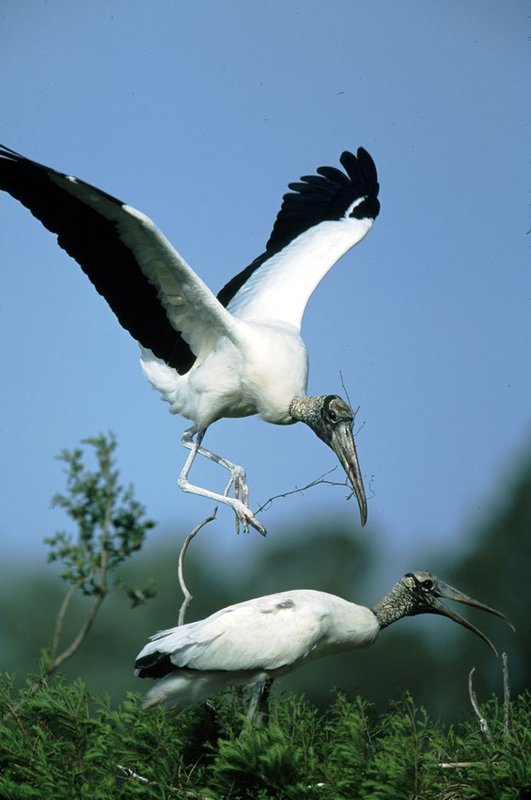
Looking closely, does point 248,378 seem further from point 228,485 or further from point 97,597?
point 97,597

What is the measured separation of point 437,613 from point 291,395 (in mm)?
1236

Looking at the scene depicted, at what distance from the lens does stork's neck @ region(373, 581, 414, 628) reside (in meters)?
5.80

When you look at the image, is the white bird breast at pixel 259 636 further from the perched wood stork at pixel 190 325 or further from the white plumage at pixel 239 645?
the perched wood stork at pixel 190 325

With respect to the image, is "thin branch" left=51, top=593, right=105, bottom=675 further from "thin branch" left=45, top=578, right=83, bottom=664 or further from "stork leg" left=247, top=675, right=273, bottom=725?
"stork leg" left=247, top=675, right=273, bottom=725

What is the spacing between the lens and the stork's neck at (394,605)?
580cm

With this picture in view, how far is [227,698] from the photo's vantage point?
5527 mm

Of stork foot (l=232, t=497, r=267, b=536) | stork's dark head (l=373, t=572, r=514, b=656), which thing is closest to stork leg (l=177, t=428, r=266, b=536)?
stork foot (l=232, t=497, r=267, b=536)

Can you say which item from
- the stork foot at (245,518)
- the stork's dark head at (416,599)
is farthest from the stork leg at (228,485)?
the stork's dark head at (416,599)

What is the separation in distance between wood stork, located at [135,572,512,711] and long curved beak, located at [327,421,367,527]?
1.96ft

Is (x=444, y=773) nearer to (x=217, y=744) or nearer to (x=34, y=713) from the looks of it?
(x=217, y=744)

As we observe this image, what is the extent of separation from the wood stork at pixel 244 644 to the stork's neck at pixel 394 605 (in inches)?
12.9

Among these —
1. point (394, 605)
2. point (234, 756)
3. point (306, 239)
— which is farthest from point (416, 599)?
point (306, 239)

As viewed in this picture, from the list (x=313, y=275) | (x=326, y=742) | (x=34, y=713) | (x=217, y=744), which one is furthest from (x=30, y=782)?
(x=313, y=275)

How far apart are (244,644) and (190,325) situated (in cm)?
182
